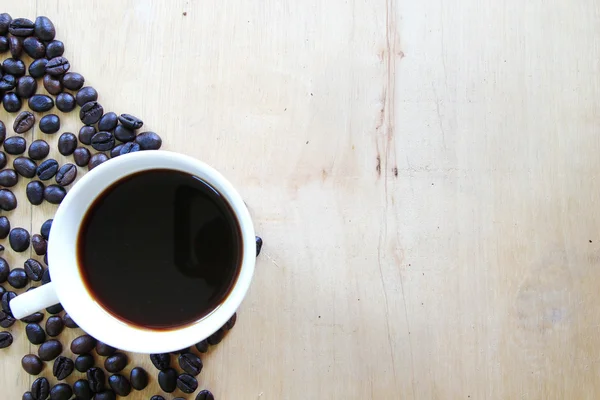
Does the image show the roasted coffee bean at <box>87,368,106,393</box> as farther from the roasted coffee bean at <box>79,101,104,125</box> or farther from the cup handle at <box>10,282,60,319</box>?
the roasted coffee bean at <box>79,101,104,125</box>

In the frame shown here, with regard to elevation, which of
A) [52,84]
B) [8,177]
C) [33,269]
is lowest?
[33,269]

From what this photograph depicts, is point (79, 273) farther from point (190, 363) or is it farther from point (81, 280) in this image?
point (190, 363)

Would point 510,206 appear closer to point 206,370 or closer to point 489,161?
point 489,161

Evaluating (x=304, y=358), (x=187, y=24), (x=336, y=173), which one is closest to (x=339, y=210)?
(x=336, y=173)

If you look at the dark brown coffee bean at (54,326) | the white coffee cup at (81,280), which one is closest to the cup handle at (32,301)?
the white coffee cup at (81,280)

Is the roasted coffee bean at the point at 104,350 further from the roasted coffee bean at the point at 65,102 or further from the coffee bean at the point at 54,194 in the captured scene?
the roasted coffee bean at the point at 65,102

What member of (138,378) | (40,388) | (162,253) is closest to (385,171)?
(162,253)
